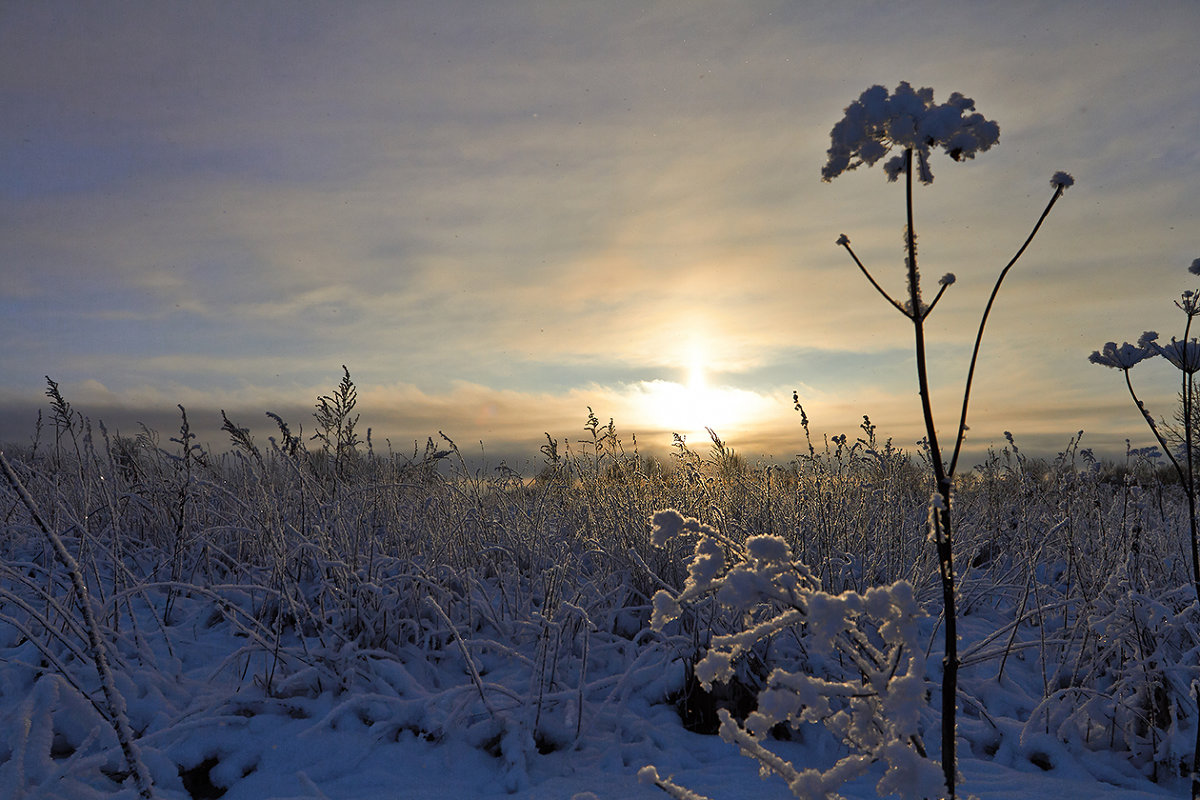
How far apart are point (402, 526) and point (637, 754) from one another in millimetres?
2331

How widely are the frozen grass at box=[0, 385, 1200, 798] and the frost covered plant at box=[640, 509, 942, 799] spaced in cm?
42

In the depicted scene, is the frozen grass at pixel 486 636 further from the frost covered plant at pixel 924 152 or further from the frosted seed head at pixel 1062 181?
the frosted seed head at pixel 1062 181

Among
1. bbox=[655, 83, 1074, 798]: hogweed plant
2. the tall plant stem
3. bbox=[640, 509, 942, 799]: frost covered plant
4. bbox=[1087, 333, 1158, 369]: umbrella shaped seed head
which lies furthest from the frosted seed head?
bbox=[1087, 333, 1158, 369]: umbrella shaped seed head

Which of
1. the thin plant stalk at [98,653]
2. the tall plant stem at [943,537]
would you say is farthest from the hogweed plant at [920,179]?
the thin plant stalk at [98,653]

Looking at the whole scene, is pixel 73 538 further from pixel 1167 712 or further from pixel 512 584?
pixel 1167 712

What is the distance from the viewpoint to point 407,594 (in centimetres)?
348

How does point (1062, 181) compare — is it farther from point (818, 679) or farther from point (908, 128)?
point (818, 679)

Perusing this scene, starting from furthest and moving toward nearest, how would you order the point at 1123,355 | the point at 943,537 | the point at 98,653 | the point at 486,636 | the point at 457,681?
1. the point at 486,636
2. the point at 457,681
3. the point at 1123,355
4. the point at 98,653
5. the point at 943,537

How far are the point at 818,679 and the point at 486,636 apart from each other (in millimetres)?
2783

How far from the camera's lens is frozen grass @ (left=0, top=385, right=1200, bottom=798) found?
258 centimetres

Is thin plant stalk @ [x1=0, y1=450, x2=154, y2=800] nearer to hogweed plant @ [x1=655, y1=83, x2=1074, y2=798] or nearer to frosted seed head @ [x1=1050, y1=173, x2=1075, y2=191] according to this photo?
hogweed plant @ [x1=655, y1=83, x2=1074, y2=798]

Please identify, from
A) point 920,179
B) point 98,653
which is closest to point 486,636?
point 98,653

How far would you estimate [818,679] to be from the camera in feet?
3.60

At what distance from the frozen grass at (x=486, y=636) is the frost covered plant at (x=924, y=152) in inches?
21.0
